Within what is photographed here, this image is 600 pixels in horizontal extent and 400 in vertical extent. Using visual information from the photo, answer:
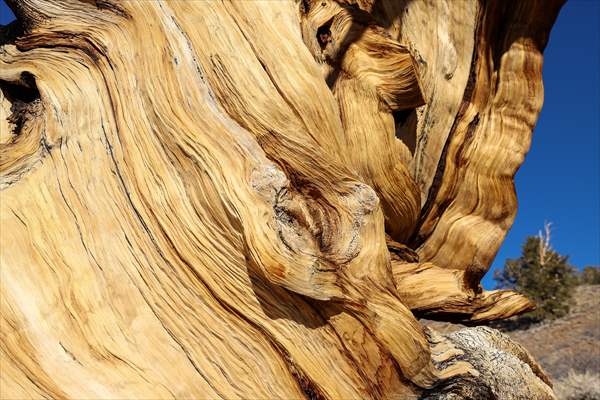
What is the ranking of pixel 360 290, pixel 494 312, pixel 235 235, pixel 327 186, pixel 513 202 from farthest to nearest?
pixel 513 202, pixel 494 312, pixel 327 186, pixel 360 290, pixel 235 235

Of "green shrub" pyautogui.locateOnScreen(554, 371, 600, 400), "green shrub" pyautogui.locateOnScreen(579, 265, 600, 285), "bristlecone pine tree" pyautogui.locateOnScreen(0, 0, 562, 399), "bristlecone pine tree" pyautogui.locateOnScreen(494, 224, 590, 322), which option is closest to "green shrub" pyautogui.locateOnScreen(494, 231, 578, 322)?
"bristlecone pine tree" pyautogui.locateOnScreen(494, 224, 590, 322)

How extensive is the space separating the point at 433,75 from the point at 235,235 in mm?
1354

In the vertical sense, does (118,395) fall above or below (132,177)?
below

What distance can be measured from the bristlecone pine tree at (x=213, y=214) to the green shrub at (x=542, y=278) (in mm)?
8533

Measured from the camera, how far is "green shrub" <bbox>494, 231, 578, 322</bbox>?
9.60m

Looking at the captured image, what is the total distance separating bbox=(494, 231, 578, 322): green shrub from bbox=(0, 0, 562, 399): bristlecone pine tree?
8533mm

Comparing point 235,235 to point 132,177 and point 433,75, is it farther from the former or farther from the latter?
point 433,75

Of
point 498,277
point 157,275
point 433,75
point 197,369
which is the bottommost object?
point 197,369

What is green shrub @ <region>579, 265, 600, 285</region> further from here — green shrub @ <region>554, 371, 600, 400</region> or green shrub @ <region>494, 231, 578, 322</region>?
green shrub @ <region>554, 371, 600, 400</region>

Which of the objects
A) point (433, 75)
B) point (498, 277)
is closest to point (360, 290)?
point (433, 75)

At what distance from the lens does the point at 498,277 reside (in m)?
13.0

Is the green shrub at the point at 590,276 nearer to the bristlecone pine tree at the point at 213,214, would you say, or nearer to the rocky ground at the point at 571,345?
the rocky ground at the point at 571,345

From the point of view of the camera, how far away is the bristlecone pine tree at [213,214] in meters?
1.27

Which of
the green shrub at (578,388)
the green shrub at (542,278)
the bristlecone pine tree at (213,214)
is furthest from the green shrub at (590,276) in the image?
the bristlecone pine tree at (213,214)
